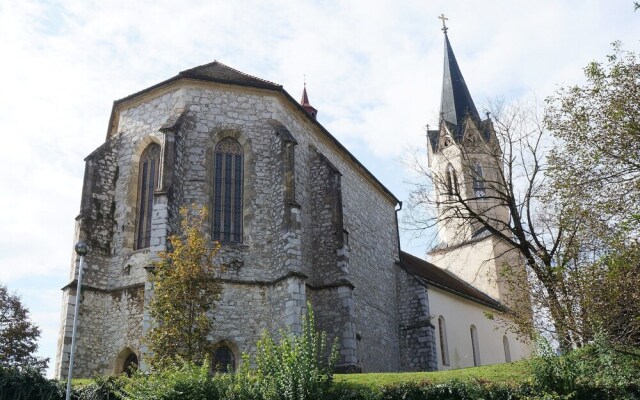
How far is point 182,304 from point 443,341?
1684 centimetres

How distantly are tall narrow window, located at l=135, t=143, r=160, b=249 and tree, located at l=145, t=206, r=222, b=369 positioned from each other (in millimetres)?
3353

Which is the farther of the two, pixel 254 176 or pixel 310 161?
pixel 310 161

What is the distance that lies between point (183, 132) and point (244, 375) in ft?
30.2

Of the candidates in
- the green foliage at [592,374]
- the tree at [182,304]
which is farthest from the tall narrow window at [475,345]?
the green foliage at [592,374]

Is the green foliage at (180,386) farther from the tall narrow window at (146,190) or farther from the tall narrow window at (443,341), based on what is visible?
the tall narrow window at (443,341)

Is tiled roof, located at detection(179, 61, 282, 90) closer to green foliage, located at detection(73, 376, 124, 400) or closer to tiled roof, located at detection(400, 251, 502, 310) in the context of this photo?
green foliage, located at detection(73, 376, 124, 400)

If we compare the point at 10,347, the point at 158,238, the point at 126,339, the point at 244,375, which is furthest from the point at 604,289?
the point at 10,347

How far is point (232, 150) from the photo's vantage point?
2172 centimetres

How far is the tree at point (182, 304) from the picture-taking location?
16.4m

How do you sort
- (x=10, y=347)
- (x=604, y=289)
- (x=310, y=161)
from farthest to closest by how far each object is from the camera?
1. (x=10, y=347)
2. (x=310, y=161)
3. (x=604, y=289)

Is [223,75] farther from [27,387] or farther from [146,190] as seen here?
[27,387]

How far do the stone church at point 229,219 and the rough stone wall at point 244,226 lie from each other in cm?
4

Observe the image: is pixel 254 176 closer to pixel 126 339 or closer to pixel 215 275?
pixel 215 275

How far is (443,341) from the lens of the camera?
98.9 feet
